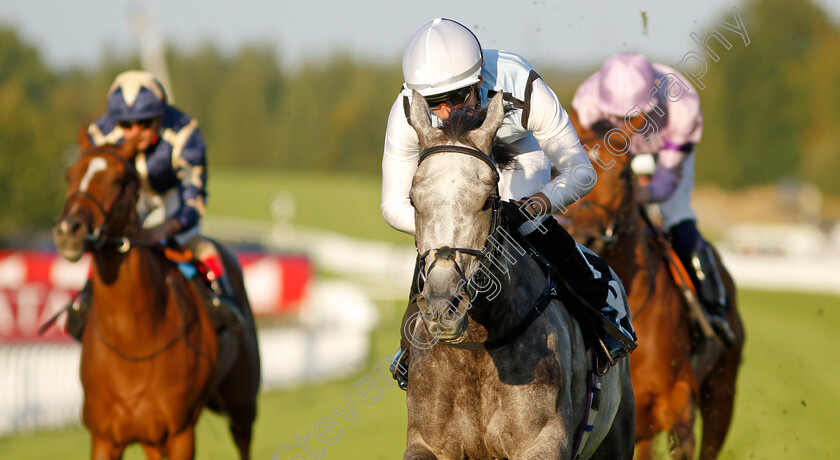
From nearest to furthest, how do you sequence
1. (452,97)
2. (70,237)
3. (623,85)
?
(452,97) → (70,237) → (623,85)

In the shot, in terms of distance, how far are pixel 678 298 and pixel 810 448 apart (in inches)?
160

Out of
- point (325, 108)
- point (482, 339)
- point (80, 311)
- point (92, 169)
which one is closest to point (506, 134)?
point (482, 339)

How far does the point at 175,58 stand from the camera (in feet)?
306

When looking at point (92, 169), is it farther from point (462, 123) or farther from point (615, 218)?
point (462, 123)

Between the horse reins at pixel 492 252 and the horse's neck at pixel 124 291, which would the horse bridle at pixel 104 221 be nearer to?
the horse's neck at pixel 124 291

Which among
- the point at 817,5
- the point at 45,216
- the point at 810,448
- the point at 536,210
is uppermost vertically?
the point at 536,210

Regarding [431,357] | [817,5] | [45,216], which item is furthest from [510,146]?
[817,5]

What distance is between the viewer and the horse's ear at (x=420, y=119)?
346 centimetres

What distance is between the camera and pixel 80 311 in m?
6.53

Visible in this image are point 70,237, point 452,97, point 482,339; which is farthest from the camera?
point 70,237

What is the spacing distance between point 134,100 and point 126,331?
153 cm

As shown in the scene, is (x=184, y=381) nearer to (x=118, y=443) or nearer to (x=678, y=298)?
(x=118, y=443)

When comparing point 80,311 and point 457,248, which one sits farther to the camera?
point 80,311

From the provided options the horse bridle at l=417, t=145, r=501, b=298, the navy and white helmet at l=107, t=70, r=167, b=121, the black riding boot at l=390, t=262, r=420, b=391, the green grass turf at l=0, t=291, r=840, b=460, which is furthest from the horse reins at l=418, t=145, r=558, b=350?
the green grass turf at l=0, t=291, r=840, b=460
